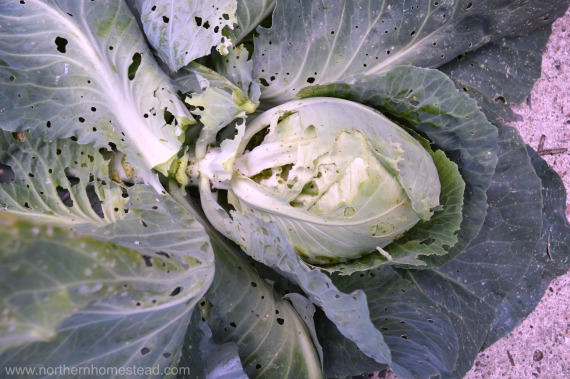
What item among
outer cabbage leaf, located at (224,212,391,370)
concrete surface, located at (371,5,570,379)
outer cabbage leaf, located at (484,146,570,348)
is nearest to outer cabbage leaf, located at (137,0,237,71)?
outer cabbage leaf, located at (224,212,391,370)

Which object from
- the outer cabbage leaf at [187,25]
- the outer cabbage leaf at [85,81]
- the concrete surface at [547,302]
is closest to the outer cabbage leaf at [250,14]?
the outer cabbage leaf at [187,25]

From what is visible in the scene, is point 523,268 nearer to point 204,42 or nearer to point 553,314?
point 553,314

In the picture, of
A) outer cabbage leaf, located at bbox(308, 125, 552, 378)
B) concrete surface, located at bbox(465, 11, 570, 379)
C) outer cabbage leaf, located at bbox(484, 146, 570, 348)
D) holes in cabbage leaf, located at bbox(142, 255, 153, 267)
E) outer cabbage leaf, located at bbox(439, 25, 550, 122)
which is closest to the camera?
holes in cabbage leaf, located at bbox(142, 255, 153, 267)

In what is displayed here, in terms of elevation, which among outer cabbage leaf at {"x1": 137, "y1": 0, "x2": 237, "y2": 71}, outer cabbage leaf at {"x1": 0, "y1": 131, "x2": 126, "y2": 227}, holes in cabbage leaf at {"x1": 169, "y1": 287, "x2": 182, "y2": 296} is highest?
outer cabbage leaf at {"x1": 137, "y1": 0, "x2": 237, "y2": 71}

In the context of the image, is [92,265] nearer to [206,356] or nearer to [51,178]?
[206,356]

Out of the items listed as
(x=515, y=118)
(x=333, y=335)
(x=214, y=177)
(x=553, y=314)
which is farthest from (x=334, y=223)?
(x=553, y=314)

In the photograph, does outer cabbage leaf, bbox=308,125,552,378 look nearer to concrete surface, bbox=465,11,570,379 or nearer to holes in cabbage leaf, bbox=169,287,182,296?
concrete surface, bbox=465,11,570,379

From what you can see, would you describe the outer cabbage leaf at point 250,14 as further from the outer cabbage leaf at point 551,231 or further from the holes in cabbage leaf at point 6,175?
the outer cabbage leaf at point 551,231

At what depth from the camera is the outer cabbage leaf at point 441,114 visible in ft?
→ 4.88

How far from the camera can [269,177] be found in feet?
4.78

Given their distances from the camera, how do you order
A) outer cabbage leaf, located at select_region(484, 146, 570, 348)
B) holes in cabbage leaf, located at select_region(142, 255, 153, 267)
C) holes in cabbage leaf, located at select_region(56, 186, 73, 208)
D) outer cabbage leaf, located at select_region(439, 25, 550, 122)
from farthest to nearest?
outer cabbage leaf, located at select_region(484, 146, 570, 348)
outer cabbage leaf, located at select_region(439, 25, 550, 122)
holes in cabbage leaf, located at select_region(56, 186, 73, 208)
holes in cabbage leaf, located at select_region(142, 255, 153, 267)

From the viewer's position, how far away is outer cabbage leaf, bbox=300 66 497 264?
1.49 metres

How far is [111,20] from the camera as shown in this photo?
1.48m

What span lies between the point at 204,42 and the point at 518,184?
1115mm
